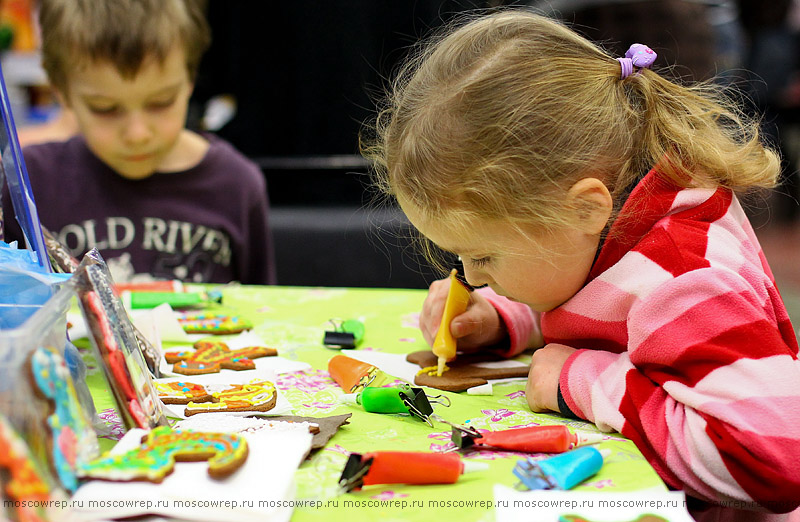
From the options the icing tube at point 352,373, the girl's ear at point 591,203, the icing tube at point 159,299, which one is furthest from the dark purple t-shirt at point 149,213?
the girl's ear at point 591,203

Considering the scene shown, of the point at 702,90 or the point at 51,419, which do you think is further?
the point at 702,90

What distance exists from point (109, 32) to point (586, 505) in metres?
1.15

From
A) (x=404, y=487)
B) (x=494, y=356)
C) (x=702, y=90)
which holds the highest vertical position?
(x=702, y=90)

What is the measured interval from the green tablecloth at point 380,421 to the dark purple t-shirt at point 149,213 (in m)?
0.37

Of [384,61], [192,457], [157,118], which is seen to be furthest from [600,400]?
[384,61]

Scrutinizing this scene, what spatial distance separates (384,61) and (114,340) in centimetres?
153

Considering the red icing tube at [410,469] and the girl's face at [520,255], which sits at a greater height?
the girl's face at [520,255]

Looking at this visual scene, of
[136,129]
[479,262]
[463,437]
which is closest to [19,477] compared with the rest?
[463,437]

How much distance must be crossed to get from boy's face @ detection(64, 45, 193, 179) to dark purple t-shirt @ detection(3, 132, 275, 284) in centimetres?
11

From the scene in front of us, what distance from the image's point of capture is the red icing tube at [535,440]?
0.67 m

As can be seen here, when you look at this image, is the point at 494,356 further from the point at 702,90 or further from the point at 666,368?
the point at 702,90

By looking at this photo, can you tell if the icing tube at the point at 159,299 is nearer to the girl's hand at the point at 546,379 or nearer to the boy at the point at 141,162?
the boy at the point at 141,162

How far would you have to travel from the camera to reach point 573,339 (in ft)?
2.85

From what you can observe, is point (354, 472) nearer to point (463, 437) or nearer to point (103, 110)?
point (463, 437)
